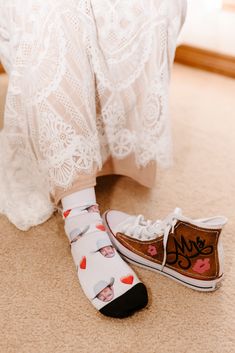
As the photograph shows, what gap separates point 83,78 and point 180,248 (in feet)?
1.22

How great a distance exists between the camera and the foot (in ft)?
2.34

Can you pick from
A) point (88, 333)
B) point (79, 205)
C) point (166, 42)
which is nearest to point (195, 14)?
point (166, 42)

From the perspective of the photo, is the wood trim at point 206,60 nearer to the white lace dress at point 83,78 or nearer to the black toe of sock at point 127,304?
the white lace dress at point 83,78

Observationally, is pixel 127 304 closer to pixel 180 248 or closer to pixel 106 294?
pixel 106 294

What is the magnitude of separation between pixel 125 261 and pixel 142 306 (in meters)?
0.13

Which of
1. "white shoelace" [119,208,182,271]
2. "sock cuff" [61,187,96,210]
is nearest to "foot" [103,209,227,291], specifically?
"white shoelace" [119,208,182,271]

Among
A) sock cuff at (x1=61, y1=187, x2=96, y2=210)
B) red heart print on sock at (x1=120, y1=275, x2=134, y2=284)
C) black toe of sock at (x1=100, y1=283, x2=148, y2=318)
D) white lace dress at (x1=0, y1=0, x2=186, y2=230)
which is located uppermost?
→ white lace dress at (x1=0, y1=0, x2=186, y2=230)

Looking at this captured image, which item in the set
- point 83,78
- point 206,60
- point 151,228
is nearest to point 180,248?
point 151,228

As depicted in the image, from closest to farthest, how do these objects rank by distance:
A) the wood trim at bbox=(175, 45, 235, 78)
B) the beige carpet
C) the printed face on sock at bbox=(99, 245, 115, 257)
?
the beige carpet → the printed face on sock at bbox=(99, 245, 115, 257) → the wood trim at bbox=(175, 45, 235, 78)

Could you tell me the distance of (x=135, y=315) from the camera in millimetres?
708

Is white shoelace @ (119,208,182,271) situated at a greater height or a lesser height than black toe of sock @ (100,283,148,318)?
greater

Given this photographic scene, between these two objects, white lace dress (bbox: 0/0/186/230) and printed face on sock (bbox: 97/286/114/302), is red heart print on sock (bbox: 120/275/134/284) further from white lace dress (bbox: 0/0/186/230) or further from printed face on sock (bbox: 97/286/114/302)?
white lace dress (bbox: 0/0/186/230)

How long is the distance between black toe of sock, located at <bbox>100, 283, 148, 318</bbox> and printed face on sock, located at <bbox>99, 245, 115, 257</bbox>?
0.09 meters

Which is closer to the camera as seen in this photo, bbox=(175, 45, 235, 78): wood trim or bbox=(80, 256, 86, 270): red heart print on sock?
bbox=(80, 256, 86, 270): red heart print on sock
